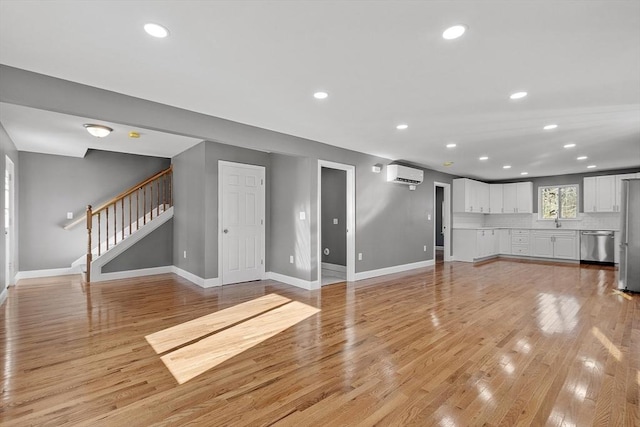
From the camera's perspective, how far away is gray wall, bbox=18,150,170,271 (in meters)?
6.26

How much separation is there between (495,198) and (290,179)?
753cm

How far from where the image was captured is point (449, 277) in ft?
21.7

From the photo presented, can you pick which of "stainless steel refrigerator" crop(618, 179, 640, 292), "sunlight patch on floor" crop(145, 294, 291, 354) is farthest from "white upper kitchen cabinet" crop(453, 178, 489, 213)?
"sunlight patch on floor" crop(145, 294, 291, 354)

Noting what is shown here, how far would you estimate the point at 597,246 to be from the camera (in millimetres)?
8211

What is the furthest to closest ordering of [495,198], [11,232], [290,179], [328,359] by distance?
[495,198] < [290,179] < [11,232] < [328,359]

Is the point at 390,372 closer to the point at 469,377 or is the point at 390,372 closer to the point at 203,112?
the point at 469,377

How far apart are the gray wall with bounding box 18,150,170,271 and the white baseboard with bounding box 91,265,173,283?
1216 millimetres

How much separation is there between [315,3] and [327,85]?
3.94 feet

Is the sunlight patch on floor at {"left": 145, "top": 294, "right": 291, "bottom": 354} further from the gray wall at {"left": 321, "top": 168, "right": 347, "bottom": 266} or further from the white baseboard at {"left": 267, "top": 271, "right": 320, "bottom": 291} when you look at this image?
the gray wall at {"left": 321, "top": 168, "right": 347, "bottom": 266}

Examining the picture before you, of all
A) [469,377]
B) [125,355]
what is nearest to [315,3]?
[469,377]

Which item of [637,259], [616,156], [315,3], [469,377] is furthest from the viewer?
[616,156]

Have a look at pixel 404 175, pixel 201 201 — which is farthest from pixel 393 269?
pixel 201 201

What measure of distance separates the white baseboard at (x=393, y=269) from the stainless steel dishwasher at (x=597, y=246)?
4024 mm

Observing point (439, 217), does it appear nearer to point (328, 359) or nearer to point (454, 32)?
point (328, 359)
